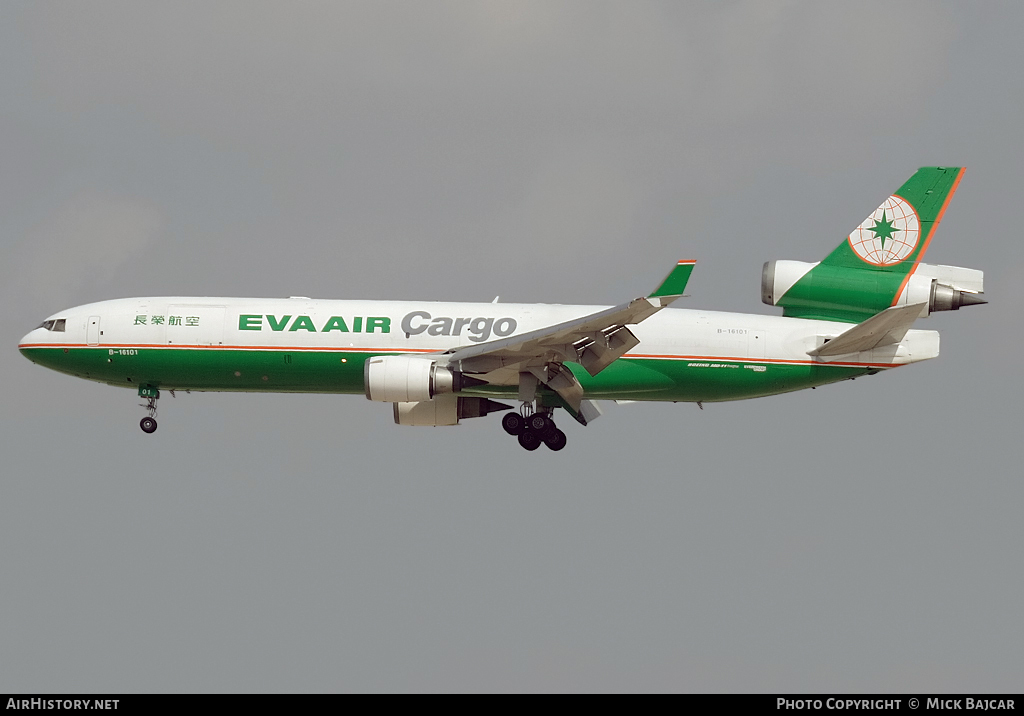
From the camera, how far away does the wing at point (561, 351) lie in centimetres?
4509

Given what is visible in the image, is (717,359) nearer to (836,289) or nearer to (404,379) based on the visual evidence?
(836,289)

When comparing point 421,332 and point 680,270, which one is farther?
point 421,332

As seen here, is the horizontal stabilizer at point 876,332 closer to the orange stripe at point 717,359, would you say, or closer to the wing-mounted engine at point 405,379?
the orange stripe at point 717,359

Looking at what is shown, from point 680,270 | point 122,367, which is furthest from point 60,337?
point 680,270

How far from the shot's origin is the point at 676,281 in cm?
4244

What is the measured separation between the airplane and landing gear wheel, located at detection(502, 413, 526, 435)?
4 centimetres

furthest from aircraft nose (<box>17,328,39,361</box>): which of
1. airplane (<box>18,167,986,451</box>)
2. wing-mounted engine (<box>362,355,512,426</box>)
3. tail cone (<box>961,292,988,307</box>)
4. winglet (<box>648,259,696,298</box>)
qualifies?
tail cone (<box>961,292,988,307</box>)

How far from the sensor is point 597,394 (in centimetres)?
4972

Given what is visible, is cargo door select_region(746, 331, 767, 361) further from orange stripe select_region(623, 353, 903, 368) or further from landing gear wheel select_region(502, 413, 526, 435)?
landing gear wheel select_region(502, 413, 526, 435)

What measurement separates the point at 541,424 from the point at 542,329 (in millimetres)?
3599
